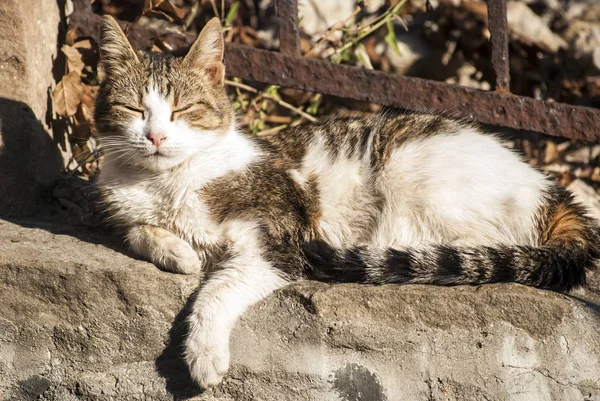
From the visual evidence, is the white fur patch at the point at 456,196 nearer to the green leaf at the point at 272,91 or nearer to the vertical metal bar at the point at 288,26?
the vertical metal bar at the point at 288,26

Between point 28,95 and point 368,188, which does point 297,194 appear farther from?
point 28,95

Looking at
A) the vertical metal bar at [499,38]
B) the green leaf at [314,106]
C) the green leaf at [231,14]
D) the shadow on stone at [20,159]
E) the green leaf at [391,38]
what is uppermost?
the vertical metal bar at [499,38]

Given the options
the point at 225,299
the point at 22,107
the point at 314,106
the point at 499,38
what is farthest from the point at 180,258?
the point at 314,106

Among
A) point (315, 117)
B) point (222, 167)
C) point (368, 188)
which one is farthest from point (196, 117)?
point (315, 117)

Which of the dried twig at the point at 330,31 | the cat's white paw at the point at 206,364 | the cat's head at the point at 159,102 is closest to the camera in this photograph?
the cat's white paw at the point at 206,364

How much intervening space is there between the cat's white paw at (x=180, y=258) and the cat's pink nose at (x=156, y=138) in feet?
1.22

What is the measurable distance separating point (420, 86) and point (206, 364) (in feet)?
5.97

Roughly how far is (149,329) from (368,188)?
1077mm

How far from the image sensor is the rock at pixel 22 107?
336cm

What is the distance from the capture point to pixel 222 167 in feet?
10.2

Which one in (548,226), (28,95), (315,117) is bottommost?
(315,117)

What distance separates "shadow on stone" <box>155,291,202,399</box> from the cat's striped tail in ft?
1.79

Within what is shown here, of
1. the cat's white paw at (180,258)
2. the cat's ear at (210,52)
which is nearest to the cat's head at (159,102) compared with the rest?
the cat's ear at (210,52)

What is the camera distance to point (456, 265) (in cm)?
271
